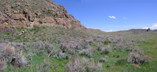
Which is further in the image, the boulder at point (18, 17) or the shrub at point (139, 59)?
the boulder at point (18, 17)

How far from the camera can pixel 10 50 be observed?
5.95 metres

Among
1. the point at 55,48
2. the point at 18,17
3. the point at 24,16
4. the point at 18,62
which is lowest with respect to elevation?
the point at 55,48

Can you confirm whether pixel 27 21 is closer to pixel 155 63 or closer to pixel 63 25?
pixel 63 25

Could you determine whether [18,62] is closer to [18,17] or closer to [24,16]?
[18,17]

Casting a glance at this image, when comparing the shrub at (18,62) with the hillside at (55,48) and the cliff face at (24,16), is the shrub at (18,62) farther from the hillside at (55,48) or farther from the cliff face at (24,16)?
the cliff face at (24,16)

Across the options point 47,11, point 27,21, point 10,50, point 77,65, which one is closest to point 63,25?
point 47,11

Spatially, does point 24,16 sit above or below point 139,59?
above

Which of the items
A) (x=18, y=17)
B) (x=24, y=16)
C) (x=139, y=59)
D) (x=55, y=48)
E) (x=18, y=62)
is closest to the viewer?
(x=18, y=62)

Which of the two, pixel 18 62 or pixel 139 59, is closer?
pixel 18 62

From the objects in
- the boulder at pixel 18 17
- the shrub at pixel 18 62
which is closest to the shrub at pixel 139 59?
the shrub at pixel 18 62

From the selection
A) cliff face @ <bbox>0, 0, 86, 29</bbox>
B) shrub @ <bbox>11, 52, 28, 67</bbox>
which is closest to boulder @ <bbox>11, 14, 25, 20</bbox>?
cliff face @ <bbox>0, 0, 86, 29</bbox>

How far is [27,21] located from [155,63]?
2754 centimetres

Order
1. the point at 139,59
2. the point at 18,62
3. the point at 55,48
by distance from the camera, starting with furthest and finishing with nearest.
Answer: the point at 55,48 < the point at 139,59 < the point at 18,62

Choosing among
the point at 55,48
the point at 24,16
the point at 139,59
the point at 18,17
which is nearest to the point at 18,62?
the point at 55,48
